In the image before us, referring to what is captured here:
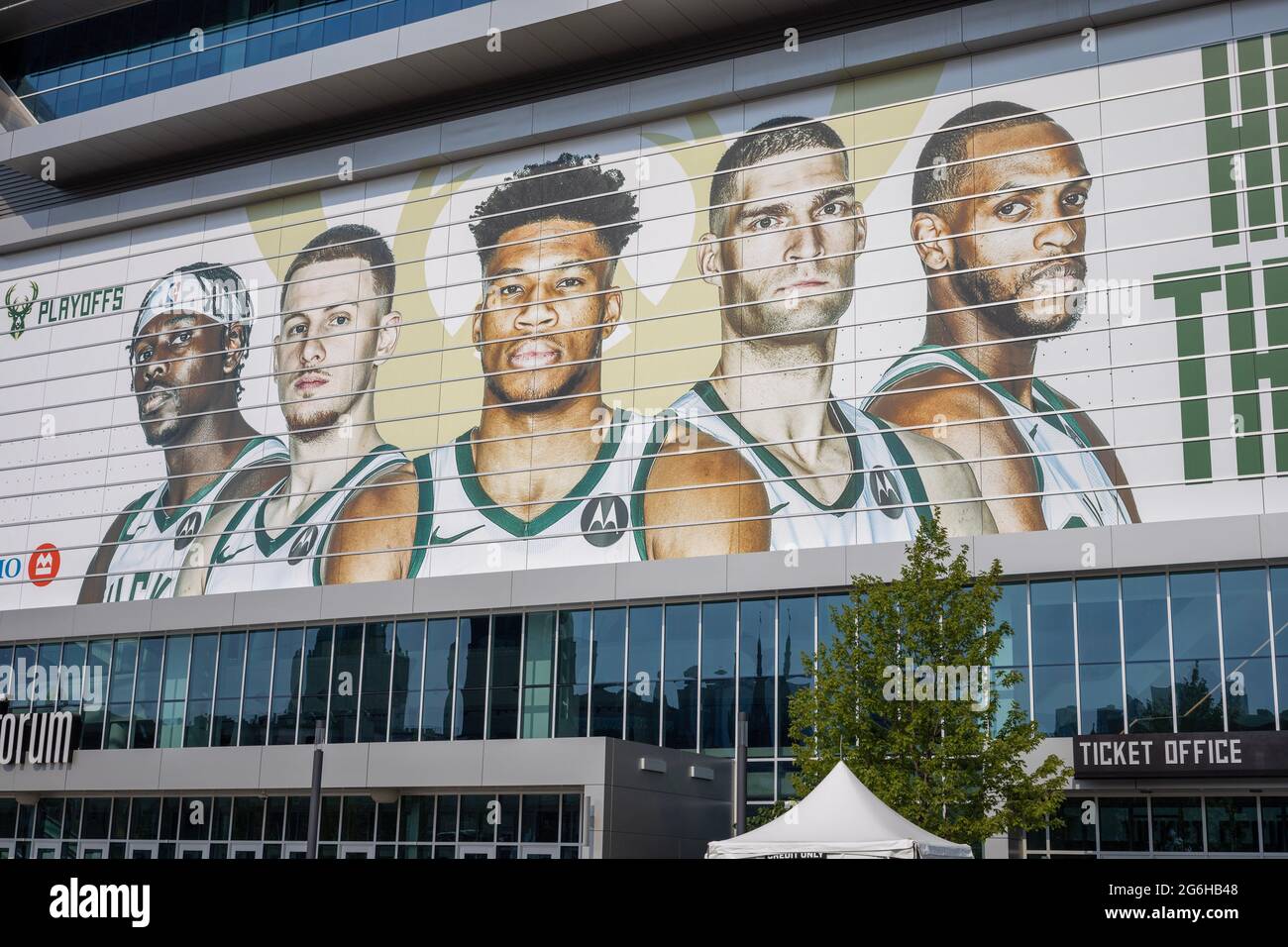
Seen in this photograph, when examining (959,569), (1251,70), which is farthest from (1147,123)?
(959,569)

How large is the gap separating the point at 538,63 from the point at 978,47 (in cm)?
1301

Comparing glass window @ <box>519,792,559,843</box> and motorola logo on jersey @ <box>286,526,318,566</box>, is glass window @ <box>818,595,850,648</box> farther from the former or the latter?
motorola logo on jersey @ <box>286,526,318,566</box>

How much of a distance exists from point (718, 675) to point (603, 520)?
571 cm

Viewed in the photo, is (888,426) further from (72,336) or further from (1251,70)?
(72,336)

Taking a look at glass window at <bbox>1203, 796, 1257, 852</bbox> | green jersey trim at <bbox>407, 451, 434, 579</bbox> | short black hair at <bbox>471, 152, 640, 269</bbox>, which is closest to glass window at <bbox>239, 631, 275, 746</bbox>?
green jersey trim at <bbox>407, 451, 434, 579</bbox>

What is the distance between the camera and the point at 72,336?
4847 centimetres

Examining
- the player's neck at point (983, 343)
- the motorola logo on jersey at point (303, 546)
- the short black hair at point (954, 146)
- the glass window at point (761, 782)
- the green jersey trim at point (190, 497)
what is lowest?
the glass window at point (761, 782)

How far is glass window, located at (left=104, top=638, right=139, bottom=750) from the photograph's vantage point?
41.2 meters

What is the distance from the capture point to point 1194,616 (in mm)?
30062

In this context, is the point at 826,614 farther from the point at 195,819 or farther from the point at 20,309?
the point at 20,309

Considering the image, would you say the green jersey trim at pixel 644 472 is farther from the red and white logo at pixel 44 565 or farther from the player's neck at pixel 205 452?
the red and white logo at pixel 44 565

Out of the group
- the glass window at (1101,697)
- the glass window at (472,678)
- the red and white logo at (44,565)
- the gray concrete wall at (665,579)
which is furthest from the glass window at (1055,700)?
the red and white logo at (44,565)

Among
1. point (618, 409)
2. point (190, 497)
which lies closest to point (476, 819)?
point (618, 409)

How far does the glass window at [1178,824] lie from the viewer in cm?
2864
